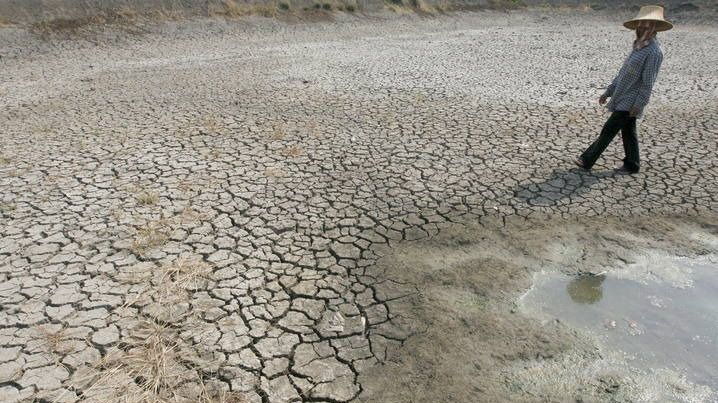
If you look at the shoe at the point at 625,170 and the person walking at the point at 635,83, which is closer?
the person walking at the point at 635,83

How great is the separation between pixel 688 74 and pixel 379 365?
32.3 feet

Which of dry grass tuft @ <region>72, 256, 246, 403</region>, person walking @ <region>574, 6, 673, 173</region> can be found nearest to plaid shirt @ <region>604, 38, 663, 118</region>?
person walking @ <region>574, 6, 673, 173</region>

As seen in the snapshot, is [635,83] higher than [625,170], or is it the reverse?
[635,83]

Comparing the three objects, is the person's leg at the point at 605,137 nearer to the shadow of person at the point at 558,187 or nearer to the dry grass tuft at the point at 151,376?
the shadow of person at the point at 558,187

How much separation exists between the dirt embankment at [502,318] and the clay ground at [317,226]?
17 mm

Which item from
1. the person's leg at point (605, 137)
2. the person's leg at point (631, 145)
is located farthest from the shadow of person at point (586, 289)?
the person's leg at point (631, 145)

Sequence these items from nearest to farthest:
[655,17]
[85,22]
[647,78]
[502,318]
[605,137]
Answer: [502,318] < [655,17] < [647,78] < [605,137] < [85,22]

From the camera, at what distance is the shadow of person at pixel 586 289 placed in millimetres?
3663

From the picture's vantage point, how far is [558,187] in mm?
5168

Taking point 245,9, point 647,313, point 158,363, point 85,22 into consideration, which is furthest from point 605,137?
point 85,22

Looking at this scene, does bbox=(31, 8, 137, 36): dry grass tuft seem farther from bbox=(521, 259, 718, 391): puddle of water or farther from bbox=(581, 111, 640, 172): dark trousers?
bbox=(521, 259, 718, 391): puddle of water

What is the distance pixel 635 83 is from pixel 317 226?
3545mm

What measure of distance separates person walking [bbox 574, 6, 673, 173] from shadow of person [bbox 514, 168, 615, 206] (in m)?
0.21

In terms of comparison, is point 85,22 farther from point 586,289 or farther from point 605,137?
point 586,289
